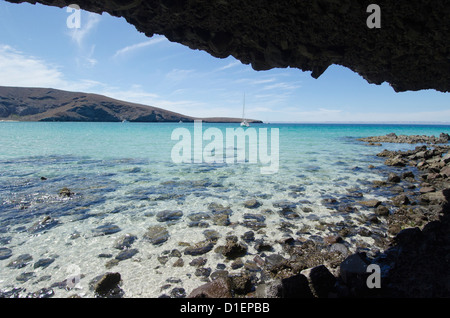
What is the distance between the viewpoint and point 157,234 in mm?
6648

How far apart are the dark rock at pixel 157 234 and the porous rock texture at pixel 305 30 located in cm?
589

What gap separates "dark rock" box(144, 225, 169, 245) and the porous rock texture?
5.89 meters

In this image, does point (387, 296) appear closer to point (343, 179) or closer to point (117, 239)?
point (117, 239)

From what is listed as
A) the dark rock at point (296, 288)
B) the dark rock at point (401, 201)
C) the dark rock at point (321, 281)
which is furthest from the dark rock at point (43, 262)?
the dark rock at point (401, 201)

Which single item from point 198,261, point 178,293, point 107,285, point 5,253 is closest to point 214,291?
point 178,293

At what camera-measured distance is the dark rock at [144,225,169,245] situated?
6.31 m

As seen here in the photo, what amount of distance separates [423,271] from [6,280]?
8.54m

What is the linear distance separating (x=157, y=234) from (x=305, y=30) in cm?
728

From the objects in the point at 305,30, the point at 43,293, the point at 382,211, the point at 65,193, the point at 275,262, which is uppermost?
the point at 305,30

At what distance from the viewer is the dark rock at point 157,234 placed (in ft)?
20.7

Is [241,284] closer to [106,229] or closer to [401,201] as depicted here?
[106,229]

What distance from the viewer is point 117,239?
6344mm

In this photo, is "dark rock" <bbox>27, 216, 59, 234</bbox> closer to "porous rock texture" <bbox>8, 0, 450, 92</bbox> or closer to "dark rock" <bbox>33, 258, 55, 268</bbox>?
"dark rock" <bbox>33, 258, 55, 268</bbox>
